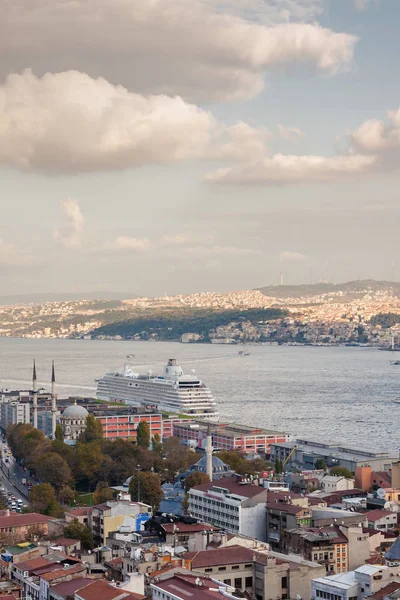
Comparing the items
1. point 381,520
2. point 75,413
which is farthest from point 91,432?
point 381,520

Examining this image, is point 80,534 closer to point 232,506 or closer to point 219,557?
point 232,506

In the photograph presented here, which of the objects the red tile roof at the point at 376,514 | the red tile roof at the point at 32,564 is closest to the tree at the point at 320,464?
the red tile roof at the point at 376,514

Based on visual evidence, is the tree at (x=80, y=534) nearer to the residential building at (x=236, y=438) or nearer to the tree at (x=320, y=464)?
the tree at (x=320, y=464)

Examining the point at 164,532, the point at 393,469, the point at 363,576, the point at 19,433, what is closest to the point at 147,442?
the point at 19,433

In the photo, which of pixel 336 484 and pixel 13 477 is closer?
pixel 336 484

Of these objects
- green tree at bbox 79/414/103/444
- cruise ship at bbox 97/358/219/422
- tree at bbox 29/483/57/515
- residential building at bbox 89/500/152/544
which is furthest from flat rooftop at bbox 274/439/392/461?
residential building at bbox 89/500/152/544
